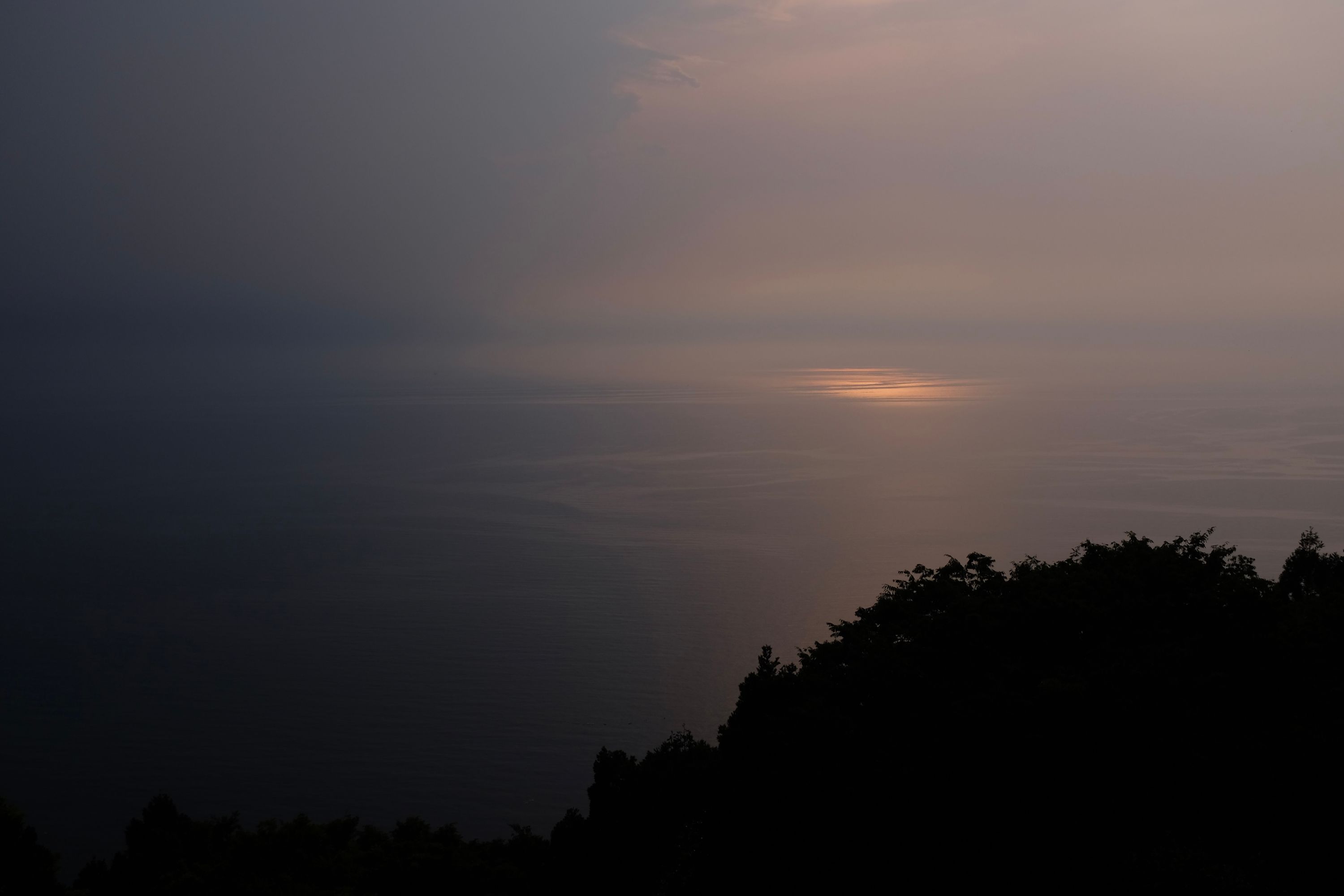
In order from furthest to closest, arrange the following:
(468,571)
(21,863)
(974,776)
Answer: (468,571)
(21,863)
(974,776)

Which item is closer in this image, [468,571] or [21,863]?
[21,863]

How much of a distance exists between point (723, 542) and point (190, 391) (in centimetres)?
16717

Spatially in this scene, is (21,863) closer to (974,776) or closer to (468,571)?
(974,776)

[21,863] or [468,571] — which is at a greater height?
[21,863]

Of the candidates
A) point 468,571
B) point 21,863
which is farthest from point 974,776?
point 468,571

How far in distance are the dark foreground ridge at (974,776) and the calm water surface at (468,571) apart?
10.7 m

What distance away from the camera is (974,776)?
14.6 metres

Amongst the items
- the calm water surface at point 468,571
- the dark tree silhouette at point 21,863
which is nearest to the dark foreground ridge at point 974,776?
the dark tree silhouette at point 21,863

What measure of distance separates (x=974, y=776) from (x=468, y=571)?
1608 inches

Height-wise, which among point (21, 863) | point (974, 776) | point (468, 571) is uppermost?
point (974, 776)

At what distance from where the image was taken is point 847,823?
14.4 m

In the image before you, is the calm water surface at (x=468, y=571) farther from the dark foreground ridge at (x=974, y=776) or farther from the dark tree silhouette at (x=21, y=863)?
the dark tree silhouette at (x=21, y=863)

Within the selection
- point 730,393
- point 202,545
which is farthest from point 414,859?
point 730,393

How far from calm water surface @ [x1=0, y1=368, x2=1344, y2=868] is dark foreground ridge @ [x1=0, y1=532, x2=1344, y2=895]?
10.7 metres
